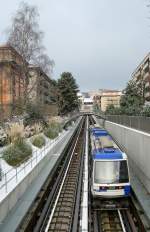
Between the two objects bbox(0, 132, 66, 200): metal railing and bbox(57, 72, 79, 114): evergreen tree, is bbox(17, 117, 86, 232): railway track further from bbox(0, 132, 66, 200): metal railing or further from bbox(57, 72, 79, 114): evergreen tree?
bbox(57, 72, 79, 114): evergreen tree

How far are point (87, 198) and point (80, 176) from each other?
21.0ft

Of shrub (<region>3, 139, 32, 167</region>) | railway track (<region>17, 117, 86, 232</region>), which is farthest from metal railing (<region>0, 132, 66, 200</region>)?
railway track (<region>17, 117, 86, 232</region>)

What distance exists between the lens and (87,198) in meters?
19.0

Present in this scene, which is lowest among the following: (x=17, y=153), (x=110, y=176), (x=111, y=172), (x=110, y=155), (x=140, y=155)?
(x=110, y=176)

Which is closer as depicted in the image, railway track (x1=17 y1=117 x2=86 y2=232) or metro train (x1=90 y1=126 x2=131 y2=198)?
railway track (x1=17 y1=117 x2=86 y2=232)

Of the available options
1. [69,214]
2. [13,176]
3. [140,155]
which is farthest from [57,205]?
[140,155]

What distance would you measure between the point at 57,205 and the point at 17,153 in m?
4.75

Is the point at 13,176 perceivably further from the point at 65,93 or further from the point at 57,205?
the point at 65,93

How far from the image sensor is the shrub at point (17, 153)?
20.8 meters

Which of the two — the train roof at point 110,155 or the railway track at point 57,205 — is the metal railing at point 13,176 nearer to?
the railway track at point 57,205

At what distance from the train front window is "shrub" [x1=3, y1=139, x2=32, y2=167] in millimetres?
5219

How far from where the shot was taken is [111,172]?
17000mm

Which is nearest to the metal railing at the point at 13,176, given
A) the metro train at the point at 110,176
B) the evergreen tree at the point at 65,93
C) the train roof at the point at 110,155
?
the metro train at the point at 110,176

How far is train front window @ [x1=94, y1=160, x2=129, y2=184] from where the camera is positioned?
16797 millimetres
